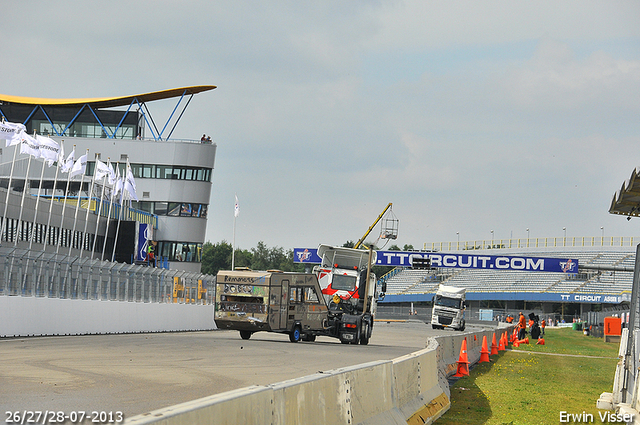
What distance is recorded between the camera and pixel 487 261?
239 feet

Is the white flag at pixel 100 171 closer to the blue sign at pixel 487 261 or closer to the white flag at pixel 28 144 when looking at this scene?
the white flag at pixel 28 144

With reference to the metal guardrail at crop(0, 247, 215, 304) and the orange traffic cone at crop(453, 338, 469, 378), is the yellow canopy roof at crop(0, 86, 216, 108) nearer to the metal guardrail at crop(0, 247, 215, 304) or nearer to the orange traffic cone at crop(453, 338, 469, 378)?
the metal guardrail at crop(0, 247, 215, 304)

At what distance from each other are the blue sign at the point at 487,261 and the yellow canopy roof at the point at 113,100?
2071 cm

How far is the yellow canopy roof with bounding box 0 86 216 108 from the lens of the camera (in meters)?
74.6

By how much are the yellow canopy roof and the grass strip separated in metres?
55.2

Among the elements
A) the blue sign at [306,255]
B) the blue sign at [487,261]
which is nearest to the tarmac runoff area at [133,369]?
the blue sign at [487,261]

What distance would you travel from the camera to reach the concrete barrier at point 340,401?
5047 mm

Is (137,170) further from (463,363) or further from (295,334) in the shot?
(463,363)

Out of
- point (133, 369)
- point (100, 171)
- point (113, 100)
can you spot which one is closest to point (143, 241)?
point (113, 100)

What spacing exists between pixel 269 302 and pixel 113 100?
53.3 meters

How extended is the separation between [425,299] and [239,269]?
7232 centimetres

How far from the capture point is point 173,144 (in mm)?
77062

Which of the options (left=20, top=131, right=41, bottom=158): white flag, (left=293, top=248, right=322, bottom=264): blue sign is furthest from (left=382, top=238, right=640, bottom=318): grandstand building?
(left=20, top=131, right=41, bottom=158): white flag

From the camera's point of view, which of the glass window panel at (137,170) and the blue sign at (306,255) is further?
the blue sign at (306,255)
